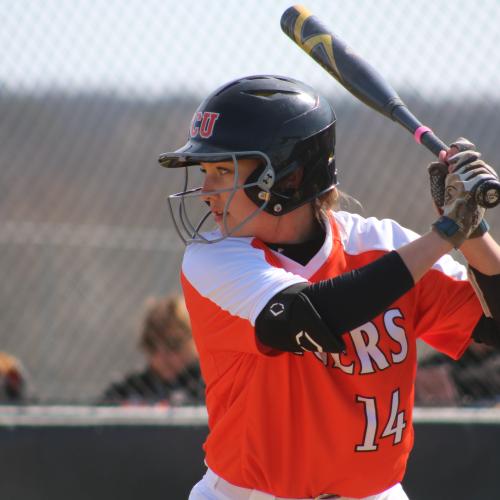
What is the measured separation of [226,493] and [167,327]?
7.94 ft

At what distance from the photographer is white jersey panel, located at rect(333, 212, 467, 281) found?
257 cm

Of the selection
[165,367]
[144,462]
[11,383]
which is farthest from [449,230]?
[11,383]

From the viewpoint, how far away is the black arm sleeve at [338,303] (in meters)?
2.12

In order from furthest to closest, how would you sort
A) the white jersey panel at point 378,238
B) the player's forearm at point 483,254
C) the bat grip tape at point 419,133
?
the white jersey panel at point 378,238 < the bat grip tape at point 419,133 < the player's forearm at point 483,254

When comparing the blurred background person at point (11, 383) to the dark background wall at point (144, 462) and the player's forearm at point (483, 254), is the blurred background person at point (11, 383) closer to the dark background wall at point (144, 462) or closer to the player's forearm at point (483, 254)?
the dark background wall at point (144, 462)

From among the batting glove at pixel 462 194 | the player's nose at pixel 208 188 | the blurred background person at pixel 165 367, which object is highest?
the batting glove at pixel 462 194

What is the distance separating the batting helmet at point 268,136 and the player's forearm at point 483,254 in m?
0.43

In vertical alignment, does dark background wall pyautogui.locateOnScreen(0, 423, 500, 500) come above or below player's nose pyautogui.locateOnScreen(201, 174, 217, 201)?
below

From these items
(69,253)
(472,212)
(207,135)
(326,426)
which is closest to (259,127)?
(207,135)

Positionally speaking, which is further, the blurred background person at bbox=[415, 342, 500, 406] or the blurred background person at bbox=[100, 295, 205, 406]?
the blurred background person at bbox=[100, 295, 205, 406]

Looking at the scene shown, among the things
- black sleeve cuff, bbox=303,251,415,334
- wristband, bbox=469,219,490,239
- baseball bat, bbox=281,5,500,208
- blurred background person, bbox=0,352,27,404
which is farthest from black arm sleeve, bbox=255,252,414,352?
blurred background person, bbox=0,352,27,404

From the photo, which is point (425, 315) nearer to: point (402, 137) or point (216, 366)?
point (216, 366)

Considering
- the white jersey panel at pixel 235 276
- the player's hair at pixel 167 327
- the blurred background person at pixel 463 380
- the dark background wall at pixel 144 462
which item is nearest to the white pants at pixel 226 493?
the white jersey panel at pixel 235 276

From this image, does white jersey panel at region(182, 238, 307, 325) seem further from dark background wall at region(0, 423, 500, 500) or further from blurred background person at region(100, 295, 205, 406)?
blurred background person at region(100, 295, 205, 406)
